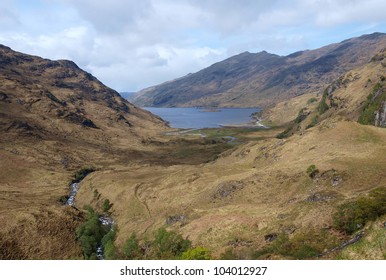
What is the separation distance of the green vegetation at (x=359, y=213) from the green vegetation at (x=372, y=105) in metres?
97.9

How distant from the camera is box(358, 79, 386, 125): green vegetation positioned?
12744 cm

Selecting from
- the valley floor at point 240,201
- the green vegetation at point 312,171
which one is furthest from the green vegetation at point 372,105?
the green vegetation at point 312,171

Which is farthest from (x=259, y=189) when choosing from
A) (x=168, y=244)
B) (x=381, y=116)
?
(x=381, y=116)

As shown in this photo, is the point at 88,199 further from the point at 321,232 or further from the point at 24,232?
the point at 321,232

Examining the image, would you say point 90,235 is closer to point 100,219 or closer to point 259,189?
point 100,219

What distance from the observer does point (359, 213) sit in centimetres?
3756

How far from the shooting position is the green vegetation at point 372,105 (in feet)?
418

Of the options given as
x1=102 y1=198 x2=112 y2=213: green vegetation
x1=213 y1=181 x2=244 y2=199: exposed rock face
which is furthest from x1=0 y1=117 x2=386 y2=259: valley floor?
x1=102 y1=198 x2=112 y2=213: green vegetation

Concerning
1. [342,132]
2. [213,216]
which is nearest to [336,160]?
[342,132]

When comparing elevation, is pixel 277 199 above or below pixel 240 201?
above

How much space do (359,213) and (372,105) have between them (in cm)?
11164

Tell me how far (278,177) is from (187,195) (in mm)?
23362

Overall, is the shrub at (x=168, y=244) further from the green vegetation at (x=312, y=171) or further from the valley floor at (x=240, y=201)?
the green vegetation at (x=312, y=171)

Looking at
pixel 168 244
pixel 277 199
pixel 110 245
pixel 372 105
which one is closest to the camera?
pixel 168 244
